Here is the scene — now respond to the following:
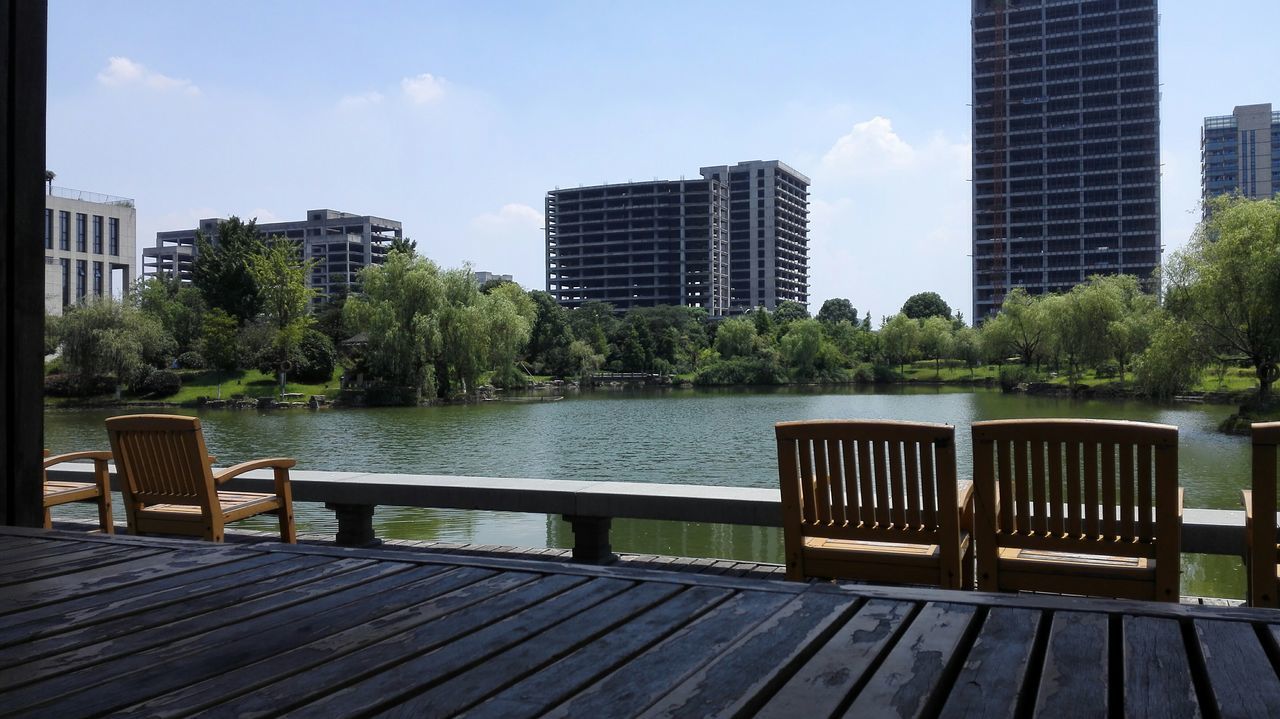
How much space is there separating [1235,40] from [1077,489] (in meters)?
18.3

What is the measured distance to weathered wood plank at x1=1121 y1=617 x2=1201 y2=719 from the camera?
4.02 feet

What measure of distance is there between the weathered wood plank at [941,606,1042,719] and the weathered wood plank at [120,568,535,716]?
2.66 ft

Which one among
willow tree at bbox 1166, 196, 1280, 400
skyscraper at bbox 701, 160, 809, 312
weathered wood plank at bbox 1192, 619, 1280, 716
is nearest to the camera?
weathered wood plank at bbox 1192, 619, 1280, 716

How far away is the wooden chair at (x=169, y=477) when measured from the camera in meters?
4.00

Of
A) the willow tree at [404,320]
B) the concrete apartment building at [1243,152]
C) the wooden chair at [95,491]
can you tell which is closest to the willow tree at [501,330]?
the willow tree at [404,320]

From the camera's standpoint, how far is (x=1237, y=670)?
53.4 inches

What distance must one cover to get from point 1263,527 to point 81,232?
7193cm

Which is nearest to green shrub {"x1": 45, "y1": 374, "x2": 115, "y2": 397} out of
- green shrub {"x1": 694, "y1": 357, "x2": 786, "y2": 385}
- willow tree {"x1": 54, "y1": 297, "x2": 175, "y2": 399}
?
willow tree {"x1": 54, "y1": 297, "x2": 175, "y2": 399}

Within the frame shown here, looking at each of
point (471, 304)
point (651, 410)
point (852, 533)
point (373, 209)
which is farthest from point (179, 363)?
point (373, 209)

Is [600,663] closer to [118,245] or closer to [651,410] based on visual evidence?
[651,410]

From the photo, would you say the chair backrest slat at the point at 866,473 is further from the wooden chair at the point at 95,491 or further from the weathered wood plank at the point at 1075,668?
the wooden chair at the point at 95,491

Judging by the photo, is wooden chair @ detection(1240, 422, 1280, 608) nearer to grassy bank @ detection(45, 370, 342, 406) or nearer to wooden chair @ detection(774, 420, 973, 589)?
wooden chair @ detection(774, 420, 973, 589)

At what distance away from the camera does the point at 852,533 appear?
323 centimetres

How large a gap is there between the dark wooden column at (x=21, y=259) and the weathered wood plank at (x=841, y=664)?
2.79 m
